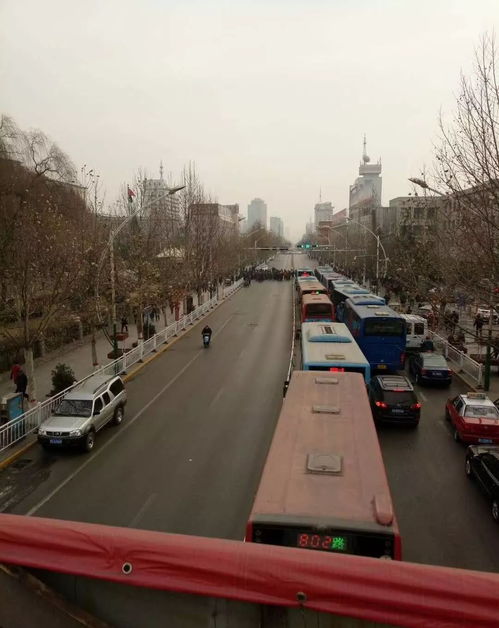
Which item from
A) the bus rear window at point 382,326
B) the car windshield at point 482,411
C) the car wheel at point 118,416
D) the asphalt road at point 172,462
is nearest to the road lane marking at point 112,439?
the asphalt road at point 172,462

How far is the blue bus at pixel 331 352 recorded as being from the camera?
→ 49.3 ft

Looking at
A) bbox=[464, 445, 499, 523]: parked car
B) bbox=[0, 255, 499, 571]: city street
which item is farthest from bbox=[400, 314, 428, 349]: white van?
Answer: bbox=[464, 445, 499, 523]: parked car

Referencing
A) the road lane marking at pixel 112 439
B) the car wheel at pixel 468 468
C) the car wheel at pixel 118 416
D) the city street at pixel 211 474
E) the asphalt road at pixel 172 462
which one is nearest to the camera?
the city street at pixel 211 474

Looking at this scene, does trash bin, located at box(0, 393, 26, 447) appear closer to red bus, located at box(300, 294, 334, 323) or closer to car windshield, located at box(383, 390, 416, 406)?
car windshield, located at box(383, 390, 416, 406)

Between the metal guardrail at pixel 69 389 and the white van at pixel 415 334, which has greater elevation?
the white van at pixel 415 334

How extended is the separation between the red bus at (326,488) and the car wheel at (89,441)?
658 cm

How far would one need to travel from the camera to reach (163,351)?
2838cm

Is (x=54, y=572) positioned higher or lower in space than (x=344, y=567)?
lower

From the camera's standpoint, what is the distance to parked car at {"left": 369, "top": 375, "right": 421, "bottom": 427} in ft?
51.4

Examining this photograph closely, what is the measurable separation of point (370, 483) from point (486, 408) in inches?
367

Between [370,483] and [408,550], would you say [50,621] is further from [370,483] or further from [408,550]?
[408,550]

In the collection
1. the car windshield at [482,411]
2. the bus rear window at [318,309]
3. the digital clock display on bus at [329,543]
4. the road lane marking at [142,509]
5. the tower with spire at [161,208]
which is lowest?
the road lane marking at [142,509]

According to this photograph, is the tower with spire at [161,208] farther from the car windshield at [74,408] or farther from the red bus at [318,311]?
the car windshield at [74,408]

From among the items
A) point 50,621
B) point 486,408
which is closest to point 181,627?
point 50,621
